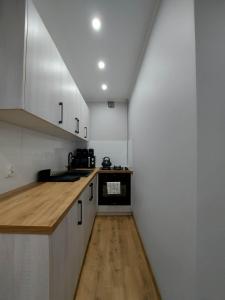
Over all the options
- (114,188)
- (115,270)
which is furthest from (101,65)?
(115,270)

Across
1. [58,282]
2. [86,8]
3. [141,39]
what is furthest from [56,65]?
[58,282]

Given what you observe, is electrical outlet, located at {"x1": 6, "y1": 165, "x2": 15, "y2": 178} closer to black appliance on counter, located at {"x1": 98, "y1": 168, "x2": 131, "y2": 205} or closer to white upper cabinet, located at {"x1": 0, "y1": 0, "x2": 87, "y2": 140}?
white upper cabinet, located at {"x1": 0, "y1": 0, "x2": 87, "y2": 140}

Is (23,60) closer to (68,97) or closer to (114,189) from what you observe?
(68,97)

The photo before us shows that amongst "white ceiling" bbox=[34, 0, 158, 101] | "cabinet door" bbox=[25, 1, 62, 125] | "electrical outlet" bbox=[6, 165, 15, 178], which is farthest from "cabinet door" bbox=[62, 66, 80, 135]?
"electrical outlet" bbox=[6, 165, 15, 178]

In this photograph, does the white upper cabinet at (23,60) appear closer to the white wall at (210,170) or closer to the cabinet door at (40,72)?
the cabinet door at (40,72)

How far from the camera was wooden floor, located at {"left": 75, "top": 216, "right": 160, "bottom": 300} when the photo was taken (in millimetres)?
1544

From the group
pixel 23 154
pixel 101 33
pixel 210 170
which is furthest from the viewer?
pixel 101 33

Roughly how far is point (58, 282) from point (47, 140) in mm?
1634

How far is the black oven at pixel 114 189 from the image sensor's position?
343 cm

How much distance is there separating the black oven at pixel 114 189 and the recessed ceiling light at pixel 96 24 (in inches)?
91.2

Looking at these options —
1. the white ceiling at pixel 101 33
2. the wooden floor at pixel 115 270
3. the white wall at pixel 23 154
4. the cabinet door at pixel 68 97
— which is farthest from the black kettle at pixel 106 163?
the cabinet door at pixel 68 97

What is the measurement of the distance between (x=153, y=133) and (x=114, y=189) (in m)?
1.91

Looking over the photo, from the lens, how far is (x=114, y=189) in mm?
3432

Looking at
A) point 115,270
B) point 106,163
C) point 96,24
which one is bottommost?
point 115,270
